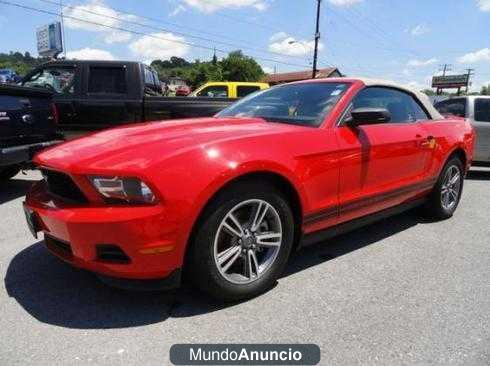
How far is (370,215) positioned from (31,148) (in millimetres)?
3932

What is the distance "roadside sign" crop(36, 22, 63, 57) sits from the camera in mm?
35266

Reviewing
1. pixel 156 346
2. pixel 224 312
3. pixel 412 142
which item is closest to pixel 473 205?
pixel 412 142

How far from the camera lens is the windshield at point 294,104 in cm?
350

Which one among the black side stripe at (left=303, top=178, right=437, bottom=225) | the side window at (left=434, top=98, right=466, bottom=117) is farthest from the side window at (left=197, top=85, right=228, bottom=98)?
the black side stripe at (left=303, top=178, right=437, bottom=225)

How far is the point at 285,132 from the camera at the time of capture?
3.08 meters

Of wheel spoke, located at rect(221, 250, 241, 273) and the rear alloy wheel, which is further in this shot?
the rear alloy wheel

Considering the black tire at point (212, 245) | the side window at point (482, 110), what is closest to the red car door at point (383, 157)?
the black tire at point (212, 245)

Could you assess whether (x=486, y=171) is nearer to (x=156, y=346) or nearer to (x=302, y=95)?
(x=302, y=95)

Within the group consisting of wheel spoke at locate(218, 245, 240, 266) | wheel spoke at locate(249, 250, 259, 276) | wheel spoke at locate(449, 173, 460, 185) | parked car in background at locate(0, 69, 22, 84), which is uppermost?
parked car in background at locate(0, 69, 22, 84)

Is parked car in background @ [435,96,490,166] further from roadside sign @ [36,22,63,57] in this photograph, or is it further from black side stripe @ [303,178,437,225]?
roadside sign @ [36,22,63,57]

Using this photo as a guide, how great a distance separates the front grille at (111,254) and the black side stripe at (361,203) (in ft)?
4.21

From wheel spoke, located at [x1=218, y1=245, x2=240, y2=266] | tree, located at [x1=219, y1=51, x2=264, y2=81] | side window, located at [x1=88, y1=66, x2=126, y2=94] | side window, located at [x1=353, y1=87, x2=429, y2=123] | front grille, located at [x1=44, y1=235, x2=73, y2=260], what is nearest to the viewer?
front grille, located at [x1=44, y1=235, x2=73, y2=260]

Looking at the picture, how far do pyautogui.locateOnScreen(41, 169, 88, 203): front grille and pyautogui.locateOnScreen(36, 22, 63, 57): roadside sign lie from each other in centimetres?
3400

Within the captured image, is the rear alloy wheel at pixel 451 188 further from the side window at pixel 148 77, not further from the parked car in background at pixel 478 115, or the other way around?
the side window at pixel 148 77
